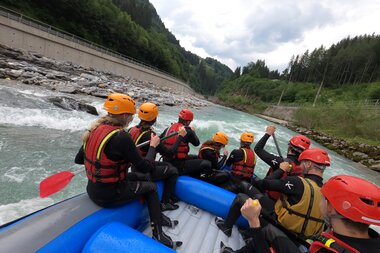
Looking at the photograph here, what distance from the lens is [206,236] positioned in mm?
2969

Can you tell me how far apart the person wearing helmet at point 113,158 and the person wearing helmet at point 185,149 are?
1.39 meters

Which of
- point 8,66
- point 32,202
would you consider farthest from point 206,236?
point 8,66

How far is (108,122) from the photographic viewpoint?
231 cm

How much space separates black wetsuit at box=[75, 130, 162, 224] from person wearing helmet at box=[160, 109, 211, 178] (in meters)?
1.11

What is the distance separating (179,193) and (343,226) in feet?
8.28

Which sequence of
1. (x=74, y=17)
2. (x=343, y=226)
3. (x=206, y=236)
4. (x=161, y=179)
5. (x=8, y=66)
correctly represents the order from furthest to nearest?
(x=74, y=17) → (x=8, y=66) → (x=161, y=179) → (x=206, y=236) → (x=343, y=226)

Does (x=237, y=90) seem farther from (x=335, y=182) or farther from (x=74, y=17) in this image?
(x=335, y=182)

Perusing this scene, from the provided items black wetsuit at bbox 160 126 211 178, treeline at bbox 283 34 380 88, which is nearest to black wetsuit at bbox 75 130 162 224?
black wetsuit at bbox 160 126 211 178

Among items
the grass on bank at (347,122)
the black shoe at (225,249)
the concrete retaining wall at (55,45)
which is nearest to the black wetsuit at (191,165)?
the black shoe at (225,249)

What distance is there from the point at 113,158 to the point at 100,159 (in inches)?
5.0

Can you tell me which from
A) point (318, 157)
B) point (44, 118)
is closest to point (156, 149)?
point (318, 157)

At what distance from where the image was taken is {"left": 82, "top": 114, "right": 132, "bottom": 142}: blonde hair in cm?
227

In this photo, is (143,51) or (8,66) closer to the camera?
(8,66)

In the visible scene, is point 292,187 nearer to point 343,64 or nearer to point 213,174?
point 213,174
